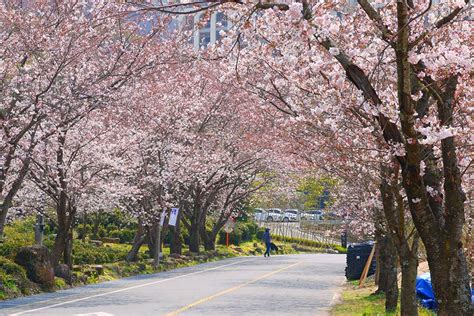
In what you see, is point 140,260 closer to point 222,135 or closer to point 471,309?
point 222,135

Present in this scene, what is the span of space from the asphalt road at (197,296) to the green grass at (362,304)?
1.39ft

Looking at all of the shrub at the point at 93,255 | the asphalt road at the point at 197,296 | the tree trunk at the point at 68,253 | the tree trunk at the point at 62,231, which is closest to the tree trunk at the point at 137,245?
the shrub at the point at 93,255

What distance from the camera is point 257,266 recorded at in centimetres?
3394

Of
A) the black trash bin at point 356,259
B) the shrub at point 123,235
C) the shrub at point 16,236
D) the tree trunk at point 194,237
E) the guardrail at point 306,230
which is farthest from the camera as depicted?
the guardrail at point 306,230

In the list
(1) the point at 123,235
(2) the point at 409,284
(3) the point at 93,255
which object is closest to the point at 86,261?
(3) the point at 93,255

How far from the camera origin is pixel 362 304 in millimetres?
18625

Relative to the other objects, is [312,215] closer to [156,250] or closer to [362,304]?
[156,250]

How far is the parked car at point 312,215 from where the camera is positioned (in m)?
69.0

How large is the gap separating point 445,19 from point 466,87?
3.56 ft

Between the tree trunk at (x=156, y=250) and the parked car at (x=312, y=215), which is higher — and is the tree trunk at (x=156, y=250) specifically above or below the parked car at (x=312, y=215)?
below

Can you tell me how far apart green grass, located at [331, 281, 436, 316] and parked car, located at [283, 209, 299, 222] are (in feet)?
163

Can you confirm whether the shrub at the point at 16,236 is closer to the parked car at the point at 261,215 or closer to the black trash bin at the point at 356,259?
the black trash bin at the point at 356,259

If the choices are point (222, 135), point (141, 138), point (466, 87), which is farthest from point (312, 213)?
point (466, 87)

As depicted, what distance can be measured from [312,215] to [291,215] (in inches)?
258
